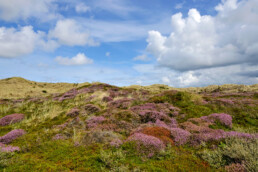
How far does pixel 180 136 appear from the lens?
819 cm

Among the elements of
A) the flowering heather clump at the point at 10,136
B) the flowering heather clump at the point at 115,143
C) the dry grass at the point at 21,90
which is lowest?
the flowering heather clump at the point at 10,136

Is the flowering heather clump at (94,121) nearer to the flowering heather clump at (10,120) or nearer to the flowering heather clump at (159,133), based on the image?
the flowering heather clump at (159,133)

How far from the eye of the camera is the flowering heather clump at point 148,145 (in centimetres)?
662

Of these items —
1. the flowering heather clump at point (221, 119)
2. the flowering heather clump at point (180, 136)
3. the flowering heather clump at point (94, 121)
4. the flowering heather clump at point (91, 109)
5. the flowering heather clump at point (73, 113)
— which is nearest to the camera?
the flowering heather clump at point (180, 136)

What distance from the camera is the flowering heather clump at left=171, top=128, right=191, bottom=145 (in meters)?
7.80

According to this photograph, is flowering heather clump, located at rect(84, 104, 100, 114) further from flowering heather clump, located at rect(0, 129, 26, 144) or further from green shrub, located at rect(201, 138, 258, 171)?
green shrub, located at rect(201, 138, 258, 171)

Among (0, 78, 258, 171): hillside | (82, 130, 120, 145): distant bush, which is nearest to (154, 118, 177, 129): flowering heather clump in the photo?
(0, 78, 258, 171): hillside

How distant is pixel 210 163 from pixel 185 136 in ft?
8.04

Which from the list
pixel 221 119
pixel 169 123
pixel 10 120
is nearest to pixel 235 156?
pixel 169 123

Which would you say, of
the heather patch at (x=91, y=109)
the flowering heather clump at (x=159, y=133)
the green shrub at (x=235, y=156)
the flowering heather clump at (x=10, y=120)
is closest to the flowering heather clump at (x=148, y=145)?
the flowering heather clump at (x=159, y=133)

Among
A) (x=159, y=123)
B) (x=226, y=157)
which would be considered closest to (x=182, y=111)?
(x=159, y=123)

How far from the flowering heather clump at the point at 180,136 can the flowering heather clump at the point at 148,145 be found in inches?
51.7

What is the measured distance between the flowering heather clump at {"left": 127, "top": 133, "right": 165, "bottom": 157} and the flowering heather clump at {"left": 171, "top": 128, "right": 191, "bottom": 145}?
1313 mm

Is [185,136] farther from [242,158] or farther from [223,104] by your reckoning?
[223,104]
